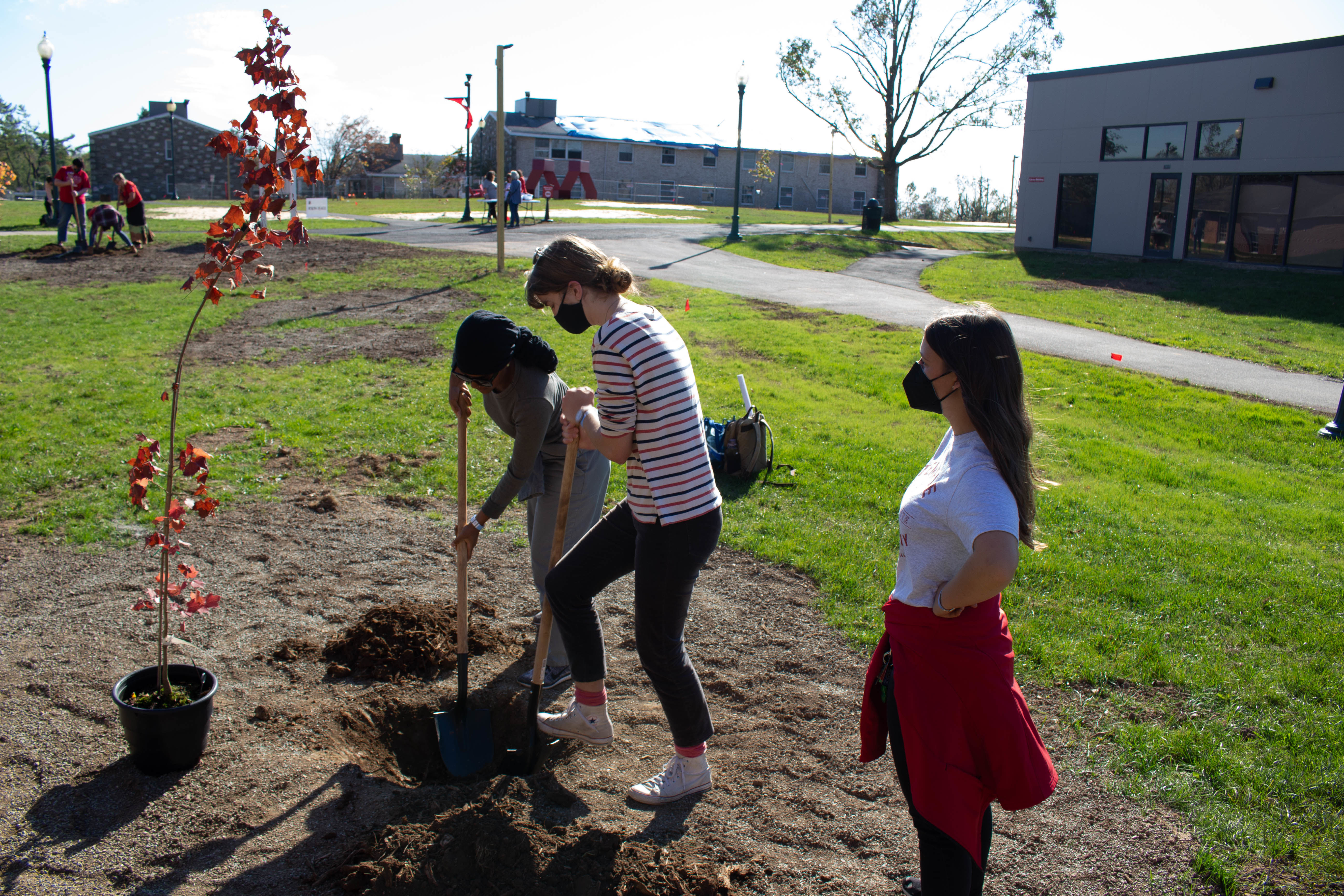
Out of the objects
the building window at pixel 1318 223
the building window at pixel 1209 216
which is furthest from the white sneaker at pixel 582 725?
the building window at pixel 1209 216

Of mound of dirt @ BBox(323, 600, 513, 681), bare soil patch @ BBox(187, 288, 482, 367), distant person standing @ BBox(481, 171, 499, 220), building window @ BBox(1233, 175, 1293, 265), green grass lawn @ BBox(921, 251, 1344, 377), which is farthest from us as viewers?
distant person standing @ BBox(481, 171, 499, 220)

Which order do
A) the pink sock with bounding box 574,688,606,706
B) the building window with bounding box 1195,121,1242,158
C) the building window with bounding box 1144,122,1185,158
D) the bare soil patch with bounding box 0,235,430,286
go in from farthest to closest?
the building window with bounding box 1144,122,1185,158, the building window with bounding box 1195,121,1242,158, the bare soil patch with bounding box 0,235,430,286, the pink sock with bounding box 574,688,606,706

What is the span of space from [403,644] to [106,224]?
21.6 metres

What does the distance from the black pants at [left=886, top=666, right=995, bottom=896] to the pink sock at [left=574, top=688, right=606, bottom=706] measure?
1.56 metres

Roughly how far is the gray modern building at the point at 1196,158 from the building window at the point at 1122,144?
0.12 feet

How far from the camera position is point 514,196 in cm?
2706

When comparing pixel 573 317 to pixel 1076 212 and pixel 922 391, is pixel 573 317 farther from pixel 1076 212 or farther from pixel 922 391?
pixel 1076 212

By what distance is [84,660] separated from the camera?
431 centimetres

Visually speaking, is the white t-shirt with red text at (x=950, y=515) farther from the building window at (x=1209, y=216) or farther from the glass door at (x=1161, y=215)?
the glass door at (x=1161, y=215)

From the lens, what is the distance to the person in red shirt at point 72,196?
1978 centimetres

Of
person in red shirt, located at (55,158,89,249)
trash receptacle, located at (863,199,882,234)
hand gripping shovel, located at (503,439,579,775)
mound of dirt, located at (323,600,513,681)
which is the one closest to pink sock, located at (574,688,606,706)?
hand gripping shovel, located at (503,439,579,775)

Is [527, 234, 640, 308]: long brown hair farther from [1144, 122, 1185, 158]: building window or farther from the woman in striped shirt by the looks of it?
[1144, 122, 1185, 158]: building window

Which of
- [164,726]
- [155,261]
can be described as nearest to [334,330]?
[155,261]

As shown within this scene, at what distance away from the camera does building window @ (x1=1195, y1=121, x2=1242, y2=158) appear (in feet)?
85.6
